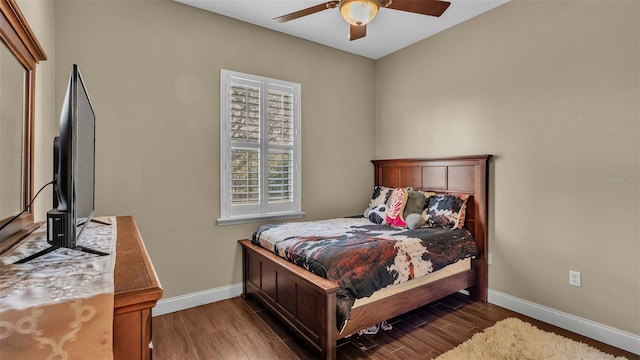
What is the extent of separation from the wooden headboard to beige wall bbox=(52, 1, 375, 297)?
1329mm

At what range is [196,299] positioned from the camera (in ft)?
9.60

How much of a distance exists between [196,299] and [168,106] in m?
1.79

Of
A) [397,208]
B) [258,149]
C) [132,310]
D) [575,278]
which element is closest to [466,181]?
[397,208]

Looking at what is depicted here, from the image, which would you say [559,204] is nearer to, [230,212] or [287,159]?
[287,159]

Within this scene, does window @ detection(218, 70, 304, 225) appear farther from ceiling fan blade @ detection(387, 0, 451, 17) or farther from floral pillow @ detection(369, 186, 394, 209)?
ceiling fan blade @ detection(387, 0, 451, 17)

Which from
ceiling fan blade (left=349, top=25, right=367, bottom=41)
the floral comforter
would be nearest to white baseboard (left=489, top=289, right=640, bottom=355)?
the floral comforter

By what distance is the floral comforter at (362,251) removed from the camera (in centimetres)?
211

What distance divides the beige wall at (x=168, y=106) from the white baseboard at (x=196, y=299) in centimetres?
6

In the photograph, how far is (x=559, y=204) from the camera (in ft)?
8.38

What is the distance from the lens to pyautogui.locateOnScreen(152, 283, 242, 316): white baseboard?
9.06 ft

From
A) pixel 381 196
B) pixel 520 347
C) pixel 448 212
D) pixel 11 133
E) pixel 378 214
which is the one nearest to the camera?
pixel 11 133

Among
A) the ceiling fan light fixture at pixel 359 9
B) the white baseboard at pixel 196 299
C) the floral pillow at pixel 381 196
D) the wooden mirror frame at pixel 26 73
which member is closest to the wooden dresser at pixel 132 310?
→ the wooden mirror frame at pixel 26 73

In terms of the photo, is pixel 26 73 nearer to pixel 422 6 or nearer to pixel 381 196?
pixel 422 6

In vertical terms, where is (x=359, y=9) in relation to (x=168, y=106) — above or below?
above
